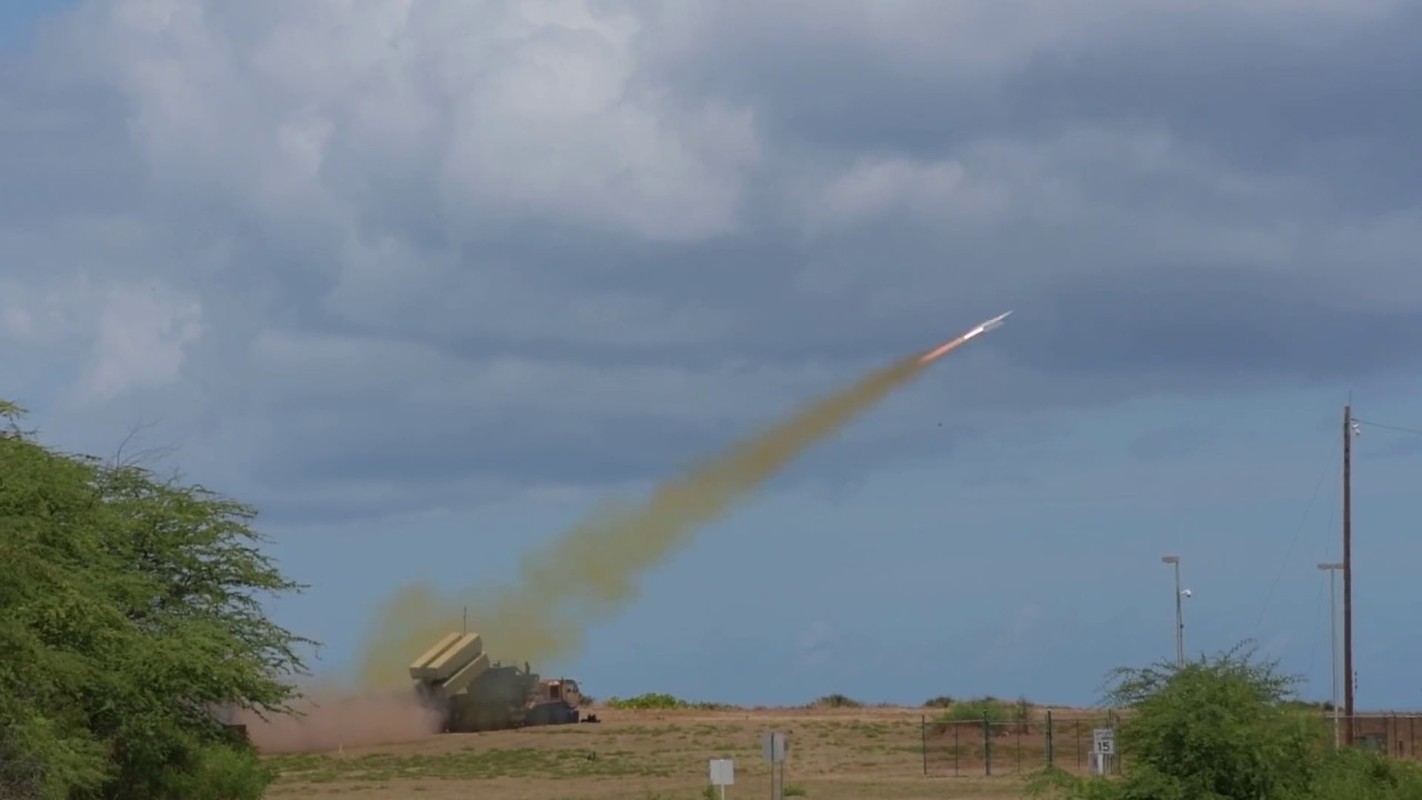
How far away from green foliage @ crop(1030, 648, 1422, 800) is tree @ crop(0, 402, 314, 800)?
16227 millimetres

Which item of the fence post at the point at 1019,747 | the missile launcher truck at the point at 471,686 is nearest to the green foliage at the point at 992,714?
the fence post at the point at 1019,747

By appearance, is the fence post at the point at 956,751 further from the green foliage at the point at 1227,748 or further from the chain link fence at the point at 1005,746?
the green foliage at the point at 1227,748

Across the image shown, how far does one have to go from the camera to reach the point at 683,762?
66688mm

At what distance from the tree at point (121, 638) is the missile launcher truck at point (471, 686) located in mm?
26293

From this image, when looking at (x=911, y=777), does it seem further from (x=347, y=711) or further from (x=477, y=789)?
(x=347, y=711)

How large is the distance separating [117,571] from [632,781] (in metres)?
23.7

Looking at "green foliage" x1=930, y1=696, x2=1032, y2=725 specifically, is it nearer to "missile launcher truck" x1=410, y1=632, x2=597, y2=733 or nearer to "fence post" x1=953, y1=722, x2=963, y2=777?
"fence post" x1=953, y1=722, x2=963, y2=777

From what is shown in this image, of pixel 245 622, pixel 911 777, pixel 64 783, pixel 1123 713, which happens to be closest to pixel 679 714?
pixel 911 777

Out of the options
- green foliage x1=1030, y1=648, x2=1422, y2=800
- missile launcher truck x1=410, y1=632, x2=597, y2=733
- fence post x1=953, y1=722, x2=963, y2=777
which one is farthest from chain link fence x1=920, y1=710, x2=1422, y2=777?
green foliage x1=1030, y1=648, x2=1422, y2=800

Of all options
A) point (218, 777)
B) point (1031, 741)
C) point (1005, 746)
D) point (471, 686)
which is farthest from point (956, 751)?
point (218, 777)

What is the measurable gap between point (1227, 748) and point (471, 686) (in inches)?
1712

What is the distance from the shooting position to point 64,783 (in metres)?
28.9

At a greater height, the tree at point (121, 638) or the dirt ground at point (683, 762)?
the tree at point (121, 638)

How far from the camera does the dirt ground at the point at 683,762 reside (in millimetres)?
55750
